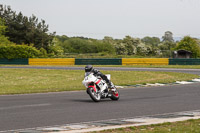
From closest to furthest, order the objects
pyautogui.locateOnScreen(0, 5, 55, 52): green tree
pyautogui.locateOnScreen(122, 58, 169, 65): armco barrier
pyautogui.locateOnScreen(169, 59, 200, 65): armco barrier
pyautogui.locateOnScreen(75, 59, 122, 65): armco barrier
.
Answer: pyautogui.locateOnScreen(169, 59, 200, 65): armco barrier → pyautogui.locateOnScreen(122, 58, 169, 65): armco barrier → pyautogui.locateOnScreen(75, 59, 122, 65): armco barrier → pyautogui.locateOnScreen(0, 5, 55, 52): green tree

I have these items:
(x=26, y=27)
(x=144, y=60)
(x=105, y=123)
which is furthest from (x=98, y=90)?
(x=26, y=27)

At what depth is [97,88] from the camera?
13164 millimetres

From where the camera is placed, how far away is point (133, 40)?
125812 millimetres

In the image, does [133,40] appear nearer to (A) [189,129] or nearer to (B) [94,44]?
(B) [94,44]

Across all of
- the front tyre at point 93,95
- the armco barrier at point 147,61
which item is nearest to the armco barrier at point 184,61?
the armco barrier at point 147,61

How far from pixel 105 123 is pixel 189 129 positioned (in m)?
1.93

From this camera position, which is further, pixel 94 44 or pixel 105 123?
pixel 94 44

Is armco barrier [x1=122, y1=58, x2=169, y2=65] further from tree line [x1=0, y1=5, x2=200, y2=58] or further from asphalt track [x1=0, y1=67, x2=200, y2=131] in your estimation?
asphalt track [x1=0, y1=67, x2=200, y2=131]

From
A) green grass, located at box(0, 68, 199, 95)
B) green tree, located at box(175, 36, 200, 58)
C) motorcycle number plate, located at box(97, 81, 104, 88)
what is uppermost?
green tree, located at box(175, 36, 200, 58)

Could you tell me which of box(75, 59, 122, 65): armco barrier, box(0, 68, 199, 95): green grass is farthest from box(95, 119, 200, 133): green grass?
box(75, 59, 122, 65): armco barrier

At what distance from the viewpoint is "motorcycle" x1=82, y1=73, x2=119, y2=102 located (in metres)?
12.7

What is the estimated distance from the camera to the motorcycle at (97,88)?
500 inches

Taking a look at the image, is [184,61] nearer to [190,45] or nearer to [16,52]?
[16,52]

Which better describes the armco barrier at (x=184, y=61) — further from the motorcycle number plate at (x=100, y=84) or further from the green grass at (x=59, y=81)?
the motorcycle number plate at (x=100, y=84)
